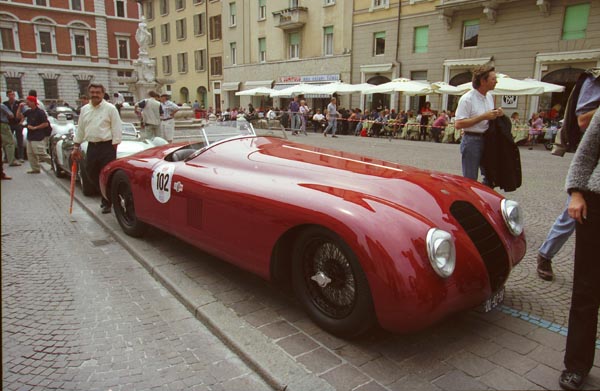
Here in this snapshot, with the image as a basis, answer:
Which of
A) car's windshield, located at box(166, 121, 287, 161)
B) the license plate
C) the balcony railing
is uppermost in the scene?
the balcony railing

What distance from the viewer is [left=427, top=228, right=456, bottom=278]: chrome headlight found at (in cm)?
237

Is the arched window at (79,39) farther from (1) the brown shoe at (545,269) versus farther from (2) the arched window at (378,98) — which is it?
(1) the brown shoe at (545,269)

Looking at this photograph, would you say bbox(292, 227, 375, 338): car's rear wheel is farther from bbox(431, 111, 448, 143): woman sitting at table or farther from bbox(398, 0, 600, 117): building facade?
bbox(398, 0, 600, 117): building facade

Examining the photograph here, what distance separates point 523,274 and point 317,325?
2030 mm

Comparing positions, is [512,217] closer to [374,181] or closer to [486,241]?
[486,241]

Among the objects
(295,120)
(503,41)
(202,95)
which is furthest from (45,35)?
(503,41)

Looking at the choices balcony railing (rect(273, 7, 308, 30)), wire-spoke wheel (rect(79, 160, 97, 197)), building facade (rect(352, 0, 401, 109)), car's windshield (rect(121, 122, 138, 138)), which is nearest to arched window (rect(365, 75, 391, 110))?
building facade (rect(352, 0, 401, 109))

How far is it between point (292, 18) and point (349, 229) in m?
31.2

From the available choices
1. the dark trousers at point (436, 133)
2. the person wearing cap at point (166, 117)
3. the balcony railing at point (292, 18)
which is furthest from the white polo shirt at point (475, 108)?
the balcony railing at point (292, 18)

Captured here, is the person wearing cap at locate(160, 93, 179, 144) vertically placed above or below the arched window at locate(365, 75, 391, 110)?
below

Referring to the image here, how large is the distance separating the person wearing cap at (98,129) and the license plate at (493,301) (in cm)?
481

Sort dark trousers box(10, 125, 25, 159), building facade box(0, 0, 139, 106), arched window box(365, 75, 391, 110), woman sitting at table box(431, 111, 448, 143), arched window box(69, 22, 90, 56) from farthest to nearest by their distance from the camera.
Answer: arched window box(69, 22, 90, 56) < building facade box(0, 0, 139, 106) < arched window box(365, 75, 391, 110) < woman sitting at table box(431, 111, 448, 143) < dark trousers box(10, 125, 25, 159)

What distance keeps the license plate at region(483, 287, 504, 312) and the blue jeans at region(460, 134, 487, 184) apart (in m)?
1.91

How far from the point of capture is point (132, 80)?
70.4ft
